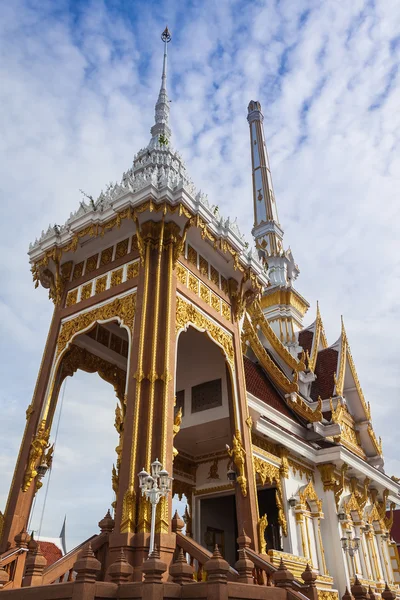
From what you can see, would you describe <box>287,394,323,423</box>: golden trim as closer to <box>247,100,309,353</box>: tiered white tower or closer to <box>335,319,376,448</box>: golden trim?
<box>335,319,376,448</box>: golden trim

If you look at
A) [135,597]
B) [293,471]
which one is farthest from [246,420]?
[135,597]

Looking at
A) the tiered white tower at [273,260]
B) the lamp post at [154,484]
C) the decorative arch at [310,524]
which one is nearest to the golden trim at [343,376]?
the tiered white tower at [273,260]

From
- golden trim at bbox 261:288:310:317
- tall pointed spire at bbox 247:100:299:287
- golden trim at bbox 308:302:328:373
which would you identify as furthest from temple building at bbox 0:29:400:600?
tall pointed spire at bbox 247:100:299:287

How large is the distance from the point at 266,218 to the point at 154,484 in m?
24.9

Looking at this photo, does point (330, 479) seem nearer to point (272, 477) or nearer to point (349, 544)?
point (349, 544)

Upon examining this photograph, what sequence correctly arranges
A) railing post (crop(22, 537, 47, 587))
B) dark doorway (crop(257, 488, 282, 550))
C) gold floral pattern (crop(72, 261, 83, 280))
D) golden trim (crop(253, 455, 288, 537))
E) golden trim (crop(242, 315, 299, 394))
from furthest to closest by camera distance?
golden trim (crop(242, 315, 299, 394))
dark doorway (crop(257, 488, 282, 550))
golden trim (crop(253, 455, 288, 537))
gold floral pattern (crop(72, 261, 83, 280))
railing post (crop(22, 537, 47, 587))

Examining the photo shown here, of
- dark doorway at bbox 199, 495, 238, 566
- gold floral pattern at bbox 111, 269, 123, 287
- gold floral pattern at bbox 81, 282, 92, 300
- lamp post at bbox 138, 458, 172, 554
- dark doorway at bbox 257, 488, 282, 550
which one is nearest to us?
lamp post at bbox 138, 458, 172, 554

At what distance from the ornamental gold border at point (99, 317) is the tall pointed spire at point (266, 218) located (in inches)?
582

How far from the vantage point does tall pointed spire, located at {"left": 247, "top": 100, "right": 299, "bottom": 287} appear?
27.4 m

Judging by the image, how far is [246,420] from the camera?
433 inches

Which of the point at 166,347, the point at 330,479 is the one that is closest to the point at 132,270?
the point at 166,347

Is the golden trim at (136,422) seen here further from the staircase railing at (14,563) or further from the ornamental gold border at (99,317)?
the staircase railing at (14,563)

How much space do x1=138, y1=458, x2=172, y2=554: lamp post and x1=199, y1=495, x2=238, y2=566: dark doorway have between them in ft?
23.3

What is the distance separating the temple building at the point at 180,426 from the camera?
7.36 meters
